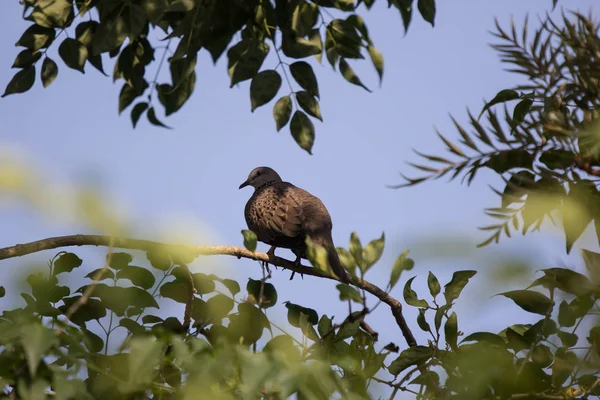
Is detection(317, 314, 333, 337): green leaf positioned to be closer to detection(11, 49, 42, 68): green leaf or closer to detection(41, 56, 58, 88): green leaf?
detection(41, 56, 58, 88): green leaf

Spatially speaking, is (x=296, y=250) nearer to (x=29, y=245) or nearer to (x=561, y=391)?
(x=29, y=245)

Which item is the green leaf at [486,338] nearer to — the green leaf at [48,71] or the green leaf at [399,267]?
the green leaf at [399,267]

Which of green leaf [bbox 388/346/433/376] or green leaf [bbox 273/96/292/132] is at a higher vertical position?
green leaf [bbox 273/96/292/132]

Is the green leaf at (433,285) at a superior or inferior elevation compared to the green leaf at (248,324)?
superior

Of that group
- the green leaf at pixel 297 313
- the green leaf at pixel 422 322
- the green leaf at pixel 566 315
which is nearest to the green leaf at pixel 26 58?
the green leaf at pixel 297 313

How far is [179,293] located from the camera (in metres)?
2.51

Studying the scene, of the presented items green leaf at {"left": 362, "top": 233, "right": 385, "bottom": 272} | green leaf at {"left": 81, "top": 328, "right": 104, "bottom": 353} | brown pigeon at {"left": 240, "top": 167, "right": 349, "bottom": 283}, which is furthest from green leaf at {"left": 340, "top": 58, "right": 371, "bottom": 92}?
brown pigeon at {"left": 240, "top": 167, "right": 349, "bottom": 283}

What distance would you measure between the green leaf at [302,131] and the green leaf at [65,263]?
125cm

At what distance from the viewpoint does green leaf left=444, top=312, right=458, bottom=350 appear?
2420 millimetres

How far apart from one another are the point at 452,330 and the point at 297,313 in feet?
1.79

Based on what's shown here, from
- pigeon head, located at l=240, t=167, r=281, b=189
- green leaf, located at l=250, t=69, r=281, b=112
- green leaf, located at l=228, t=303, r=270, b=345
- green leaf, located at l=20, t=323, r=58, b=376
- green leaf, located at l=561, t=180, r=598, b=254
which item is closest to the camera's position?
green leaf, located at l=20, t=323, r=58, b=376

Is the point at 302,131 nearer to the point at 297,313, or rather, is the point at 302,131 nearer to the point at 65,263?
the point at 297,313

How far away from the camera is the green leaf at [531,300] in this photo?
1.96 metres

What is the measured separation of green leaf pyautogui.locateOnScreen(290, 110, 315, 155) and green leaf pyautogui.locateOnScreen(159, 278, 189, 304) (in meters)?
1.04
